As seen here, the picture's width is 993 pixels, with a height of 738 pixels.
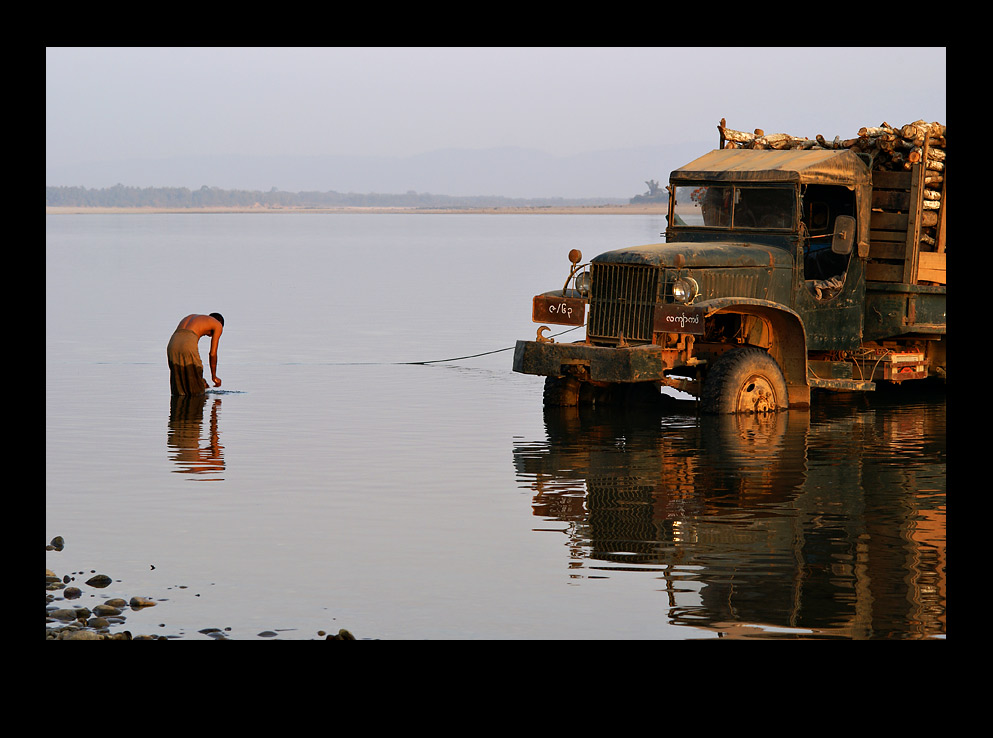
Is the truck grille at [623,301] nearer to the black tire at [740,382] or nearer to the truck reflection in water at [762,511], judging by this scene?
the black tire at [740,382]

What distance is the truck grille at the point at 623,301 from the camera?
1745cm

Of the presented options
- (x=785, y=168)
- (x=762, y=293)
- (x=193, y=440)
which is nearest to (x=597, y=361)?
(x=762, y=293)

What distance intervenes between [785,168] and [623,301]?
8.19ft

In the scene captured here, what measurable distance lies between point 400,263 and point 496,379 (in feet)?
159

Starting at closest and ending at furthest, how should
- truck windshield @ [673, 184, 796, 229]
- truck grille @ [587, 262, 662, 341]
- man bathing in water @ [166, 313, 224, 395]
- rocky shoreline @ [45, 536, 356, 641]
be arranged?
rocky shoreline @ [45, 536, 356, 641] < truck grille @ [587, 262, 662, 341] < truck windshield @ [673, 184, 796, 229] < man bathing in water @ [166, 313, 224, 395]

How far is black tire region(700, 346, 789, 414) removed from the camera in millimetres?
17750

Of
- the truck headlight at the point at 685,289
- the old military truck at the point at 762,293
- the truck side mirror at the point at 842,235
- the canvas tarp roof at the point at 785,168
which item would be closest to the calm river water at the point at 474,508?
the old military truck at the point at 762,293

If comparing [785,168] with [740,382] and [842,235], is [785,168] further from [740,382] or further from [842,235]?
[740,382]

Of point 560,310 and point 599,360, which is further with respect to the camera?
point 560,310

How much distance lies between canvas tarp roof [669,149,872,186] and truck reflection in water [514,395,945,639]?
272 centimetres

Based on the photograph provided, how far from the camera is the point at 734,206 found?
18.6 meters

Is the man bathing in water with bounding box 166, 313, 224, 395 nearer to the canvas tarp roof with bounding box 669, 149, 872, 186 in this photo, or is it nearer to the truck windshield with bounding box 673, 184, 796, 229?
the truck windshield with bounding box 673, 184, 796, 229

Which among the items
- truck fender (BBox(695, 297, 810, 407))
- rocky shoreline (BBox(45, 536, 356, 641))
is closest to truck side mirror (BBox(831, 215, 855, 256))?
truck fender (BBox(695, 297, 810, 407))

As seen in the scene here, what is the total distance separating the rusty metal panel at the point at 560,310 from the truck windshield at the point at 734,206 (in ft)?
6.38
